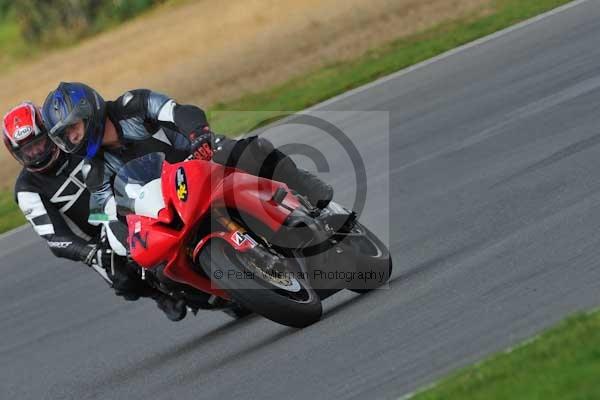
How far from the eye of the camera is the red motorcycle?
6316 mm

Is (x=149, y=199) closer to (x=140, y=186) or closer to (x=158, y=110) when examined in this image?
(x=140, y=186)

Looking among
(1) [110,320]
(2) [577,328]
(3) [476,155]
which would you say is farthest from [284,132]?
(2) [577,328]

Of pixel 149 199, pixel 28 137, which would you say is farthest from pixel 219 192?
pixel 28 137

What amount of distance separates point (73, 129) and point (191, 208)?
1134 mm

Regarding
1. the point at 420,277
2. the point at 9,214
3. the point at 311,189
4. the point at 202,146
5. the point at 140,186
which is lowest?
the point at 9,214

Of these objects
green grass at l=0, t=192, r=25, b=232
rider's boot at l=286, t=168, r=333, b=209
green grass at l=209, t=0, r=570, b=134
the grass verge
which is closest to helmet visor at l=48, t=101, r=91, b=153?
rider's boot at l=286, t=168, r=333, b=209

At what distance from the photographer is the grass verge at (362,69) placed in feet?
50.2

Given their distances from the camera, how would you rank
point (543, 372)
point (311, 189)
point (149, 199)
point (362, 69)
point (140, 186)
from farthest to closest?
1. point (362, 69)
2. point (311, 189)
3. point (140, 186)
4. point (149, 199)
5. point (543, 372)

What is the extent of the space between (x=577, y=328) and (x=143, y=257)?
8.46ft

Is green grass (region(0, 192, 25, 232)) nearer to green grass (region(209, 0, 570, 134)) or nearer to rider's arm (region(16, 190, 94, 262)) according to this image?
green grass (region(209, 0, 570, 134))

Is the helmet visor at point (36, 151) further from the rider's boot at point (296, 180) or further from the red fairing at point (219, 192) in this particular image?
the rider's boot at point (296, 180)

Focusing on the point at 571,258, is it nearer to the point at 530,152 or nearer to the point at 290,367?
the point at 290,367

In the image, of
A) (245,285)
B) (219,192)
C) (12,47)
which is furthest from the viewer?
(12,47)

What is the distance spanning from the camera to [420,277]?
23.7ft
